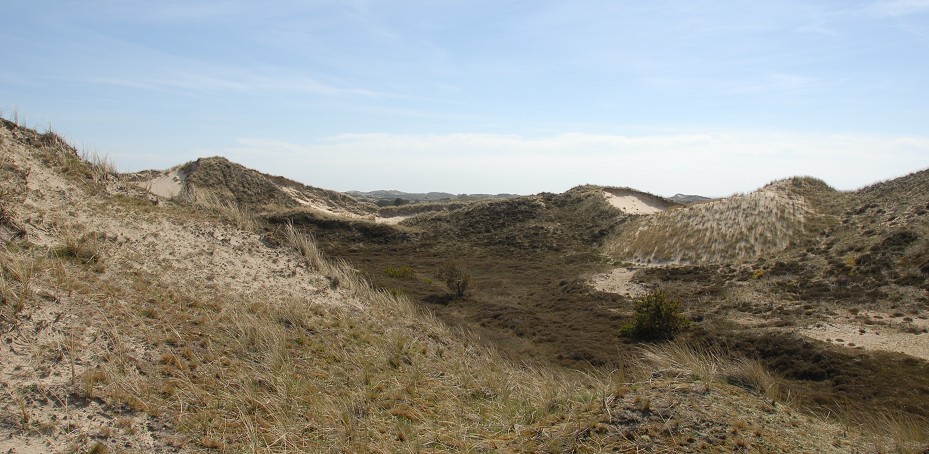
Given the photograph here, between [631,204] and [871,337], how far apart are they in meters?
30.5

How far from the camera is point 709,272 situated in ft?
83.2

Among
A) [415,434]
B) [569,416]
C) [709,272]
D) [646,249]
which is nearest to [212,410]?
[415,434]

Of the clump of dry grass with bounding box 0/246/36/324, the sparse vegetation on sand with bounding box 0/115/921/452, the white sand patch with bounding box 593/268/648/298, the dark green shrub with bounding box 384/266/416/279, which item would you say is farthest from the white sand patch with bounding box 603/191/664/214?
the clump of dry grass with bounding box 0/246/36/324

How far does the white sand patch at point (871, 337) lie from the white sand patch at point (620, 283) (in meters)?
8.73

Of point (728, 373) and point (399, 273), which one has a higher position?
point (728, 373)

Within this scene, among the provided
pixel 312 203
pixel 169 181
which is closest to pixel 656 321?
pixel 312 203

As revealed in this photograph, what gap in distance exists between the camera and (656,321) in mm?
17031

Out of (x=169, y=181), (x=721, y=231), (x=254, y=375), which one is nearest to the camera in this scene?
(x=254, y=375)

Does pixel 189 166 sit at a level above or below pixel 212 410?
above

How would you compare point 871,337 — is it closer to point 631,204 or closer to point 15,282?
point 15,282

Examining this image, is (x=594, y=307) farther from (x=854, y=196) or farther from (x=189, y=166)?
(x=189, y=166)

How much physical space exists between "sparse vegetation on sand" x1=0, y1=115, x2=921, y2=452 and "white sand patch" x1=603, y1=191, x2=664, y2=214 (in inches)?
1381

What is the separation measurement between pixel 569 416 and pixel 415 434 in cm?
176

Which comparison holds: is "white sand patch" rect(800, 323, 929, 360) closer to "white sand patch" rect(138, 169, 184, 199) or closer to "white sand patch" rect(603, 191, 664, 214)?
"white sand patch" rect(603, 191, 664, 214)
